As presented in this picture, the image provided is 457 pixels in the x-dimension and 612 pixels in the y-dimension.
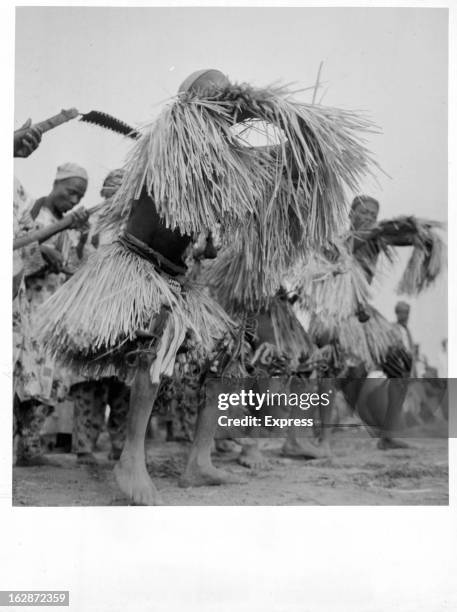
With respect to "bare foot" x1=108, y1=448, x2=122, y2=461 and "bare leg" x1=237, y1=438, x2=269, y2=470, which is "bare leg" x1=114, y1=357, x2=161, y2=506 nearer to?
"bare foot" x1=108, y1=448, x2=122, y2=461

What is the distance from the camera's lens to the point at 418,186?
2135 millimetres

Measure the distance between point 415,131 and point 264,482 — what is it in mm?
933

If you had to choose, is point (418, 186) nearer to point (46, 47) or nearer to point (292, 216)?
point (292, 216)

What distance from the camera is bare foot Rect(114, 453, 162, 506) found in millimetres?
1998

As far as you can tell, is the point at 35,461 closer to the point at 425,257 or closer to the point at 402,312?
the point at 402,312

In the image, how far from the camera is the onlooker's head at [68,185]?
2070 mm

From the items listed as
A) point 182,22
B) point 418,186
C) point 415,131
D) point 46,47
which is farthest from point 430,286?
point 46,47

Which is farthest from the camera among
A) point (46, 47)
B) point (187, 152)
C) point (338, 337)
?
point (338, 337)

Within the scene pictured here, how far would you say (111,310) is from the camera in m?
1.95

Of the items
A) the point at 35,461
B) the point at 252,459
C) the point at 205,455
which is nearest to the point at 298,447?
the point at 252,459

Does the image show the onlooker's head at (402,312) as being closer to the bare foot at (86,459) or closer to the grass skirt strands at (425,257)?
the grass skirt strands at (425,257)

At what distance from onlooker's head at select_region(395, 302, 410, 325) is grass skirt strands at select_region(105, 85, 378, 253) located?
333 mm

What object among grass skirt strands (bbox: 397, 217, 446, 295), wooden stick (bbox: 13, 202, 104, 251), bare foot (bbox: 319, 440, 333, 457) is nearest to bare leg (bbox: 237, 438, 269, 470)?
bare foot (bbox: 319, 440, 333, 457)

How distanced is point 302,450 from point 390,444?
0.74 ft
